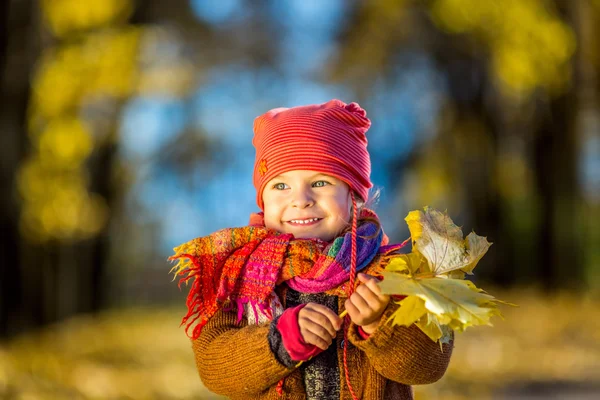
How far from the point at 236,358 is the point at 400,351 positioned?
0.54 meters

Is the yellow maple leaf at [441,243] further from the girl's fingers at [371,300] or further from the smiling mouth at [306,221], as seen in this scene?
the smiling mouth at [306,221]

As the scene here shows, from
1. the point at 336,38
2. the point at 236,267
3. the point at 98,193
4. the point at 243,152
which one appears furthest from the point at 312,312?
the point at 243,152

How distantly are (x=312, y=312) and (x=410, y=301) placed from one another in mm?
342

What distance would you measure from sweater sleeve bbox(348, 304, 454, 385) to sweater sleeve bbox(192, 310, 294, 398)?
0.89 feet

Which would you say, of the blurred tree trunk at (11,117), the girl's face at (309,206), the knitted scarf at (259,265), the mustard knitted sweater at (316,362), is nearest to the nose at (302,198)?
the girl's face at (309,206)

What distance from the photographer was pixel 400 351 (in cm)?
250

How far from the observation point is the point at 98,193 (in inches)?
527

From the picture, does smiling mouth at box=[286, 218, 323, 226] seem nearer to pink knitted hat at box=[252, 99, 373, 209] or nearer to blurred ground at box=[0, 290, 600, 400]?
pink knitted hat at box=[252, 99, 373, 209]

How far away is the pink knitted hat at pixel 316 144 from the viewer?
109 inches

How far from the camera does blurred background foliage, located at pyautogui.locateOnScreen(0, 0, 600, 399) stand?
9242mm

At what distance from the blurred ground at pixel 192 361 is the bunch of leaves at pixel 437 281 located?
4.53 meters

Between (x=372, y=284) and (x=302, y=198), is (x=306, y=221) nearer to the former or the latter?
(x=302, y=198)

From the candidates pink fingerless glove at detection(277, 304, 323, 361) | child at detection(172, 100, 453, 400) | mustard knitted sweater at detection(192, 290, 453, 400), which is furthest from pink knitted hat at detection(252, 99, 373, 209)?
pink fingerless glove at detection(277, 304, 323, 361)

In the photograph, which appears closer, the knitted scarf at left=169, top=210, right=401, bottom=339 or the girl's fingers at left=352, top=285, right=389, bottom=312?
the girl's fingers at left=352, top=285, right=389, bottom=312
